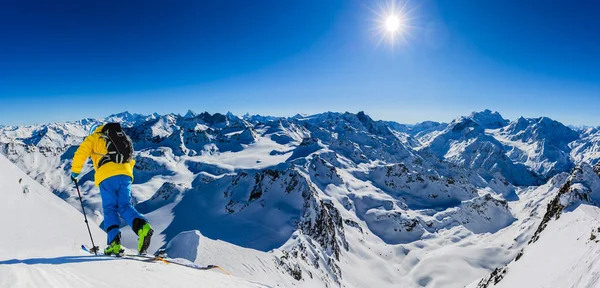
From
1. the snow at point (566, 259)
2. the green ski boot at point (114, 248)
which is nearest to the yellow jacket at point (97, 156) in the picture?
the green ski boot at point (114, 248)

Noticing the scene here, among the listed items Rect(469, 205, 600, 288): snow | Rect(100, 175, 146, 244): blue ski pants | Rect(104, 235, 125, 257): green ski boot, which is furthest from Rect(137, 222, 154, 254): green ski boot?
Rect(469, 205, 600, 288): snow

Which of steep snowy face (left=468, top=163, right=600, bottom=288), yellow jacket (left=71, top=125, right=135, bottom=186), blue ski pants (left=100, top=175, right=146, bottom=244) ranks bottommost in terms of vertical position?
steep snowy face (left=468, top=163, right=600, bottom=288)

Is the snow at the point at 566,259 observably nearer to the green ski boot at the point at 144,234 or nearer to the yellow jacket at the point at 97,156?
the green ski boot at the point at 144,234

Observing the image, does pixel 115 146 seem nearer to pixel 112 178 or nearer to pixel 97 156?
pixel 97 156

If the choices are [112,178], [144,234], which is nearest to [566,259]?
[144,234]

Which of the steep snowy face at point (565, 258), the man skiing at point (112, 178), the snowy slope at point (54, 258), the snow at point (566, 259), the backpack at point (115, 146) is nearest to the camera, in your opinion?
the snowy slope at point (54, 258)

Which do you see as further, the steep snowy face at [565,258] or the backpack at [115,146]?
the steep snowy face at [565,258]

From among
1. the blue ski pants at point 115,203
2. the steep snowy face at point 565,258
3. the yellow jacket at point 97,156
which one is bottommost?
the steep snowy face at point 565,258

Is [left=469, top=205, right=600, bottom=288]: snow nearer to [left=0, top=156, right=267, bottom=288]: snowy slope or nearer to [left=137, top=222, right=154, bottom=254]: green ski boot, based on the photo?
[left=0, top=156, right=267, bottom=288]: snowy slope
